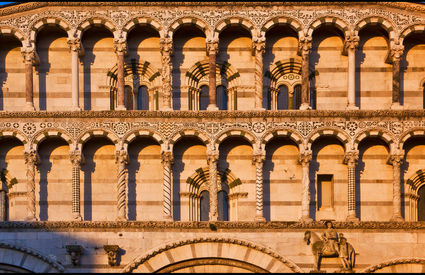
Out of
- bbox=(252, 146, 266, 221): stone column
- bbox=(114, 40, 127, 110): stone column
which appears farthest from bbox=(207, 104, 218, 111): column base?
bbox=(114, 40, 127, 110): stone column

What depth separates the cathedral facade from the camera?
84.7 ft

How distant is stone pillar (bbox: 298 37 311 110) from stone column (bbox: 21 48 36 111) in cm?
742

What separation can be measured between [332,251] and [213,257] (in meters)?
3.10

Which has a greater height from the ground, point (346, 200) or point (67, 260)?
point (346, 200)

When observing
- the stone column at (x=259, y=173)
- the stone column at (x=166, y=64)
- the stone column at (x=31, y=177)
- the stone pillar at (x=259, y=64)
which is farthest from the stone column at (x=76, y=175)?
the stone pillar at (x=259, y=64)

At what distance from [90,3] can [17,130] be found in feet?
13.7

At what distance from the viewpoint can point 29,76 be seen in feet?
89.0

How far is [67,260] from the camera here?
2573 cm

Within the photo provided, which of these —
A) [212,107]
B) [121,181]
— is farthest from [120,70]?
[121,181]

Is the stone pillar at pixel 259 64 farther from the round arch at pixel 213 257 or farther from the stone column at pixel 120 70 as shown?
the round arch at pixel 213 257

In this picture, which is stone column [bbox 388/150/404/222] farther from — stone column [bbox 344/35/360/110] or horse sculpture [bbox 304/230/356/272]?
stone column [bbox 344/35/360/110]

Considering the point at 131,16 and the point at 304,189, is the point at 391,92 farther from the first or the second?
the point at 131,16

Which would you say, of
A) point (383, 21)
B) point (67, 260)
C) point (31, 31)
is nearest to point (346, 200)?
point (383, 21)

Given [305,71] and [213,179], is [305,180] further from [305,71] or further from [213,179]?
[305,71]
